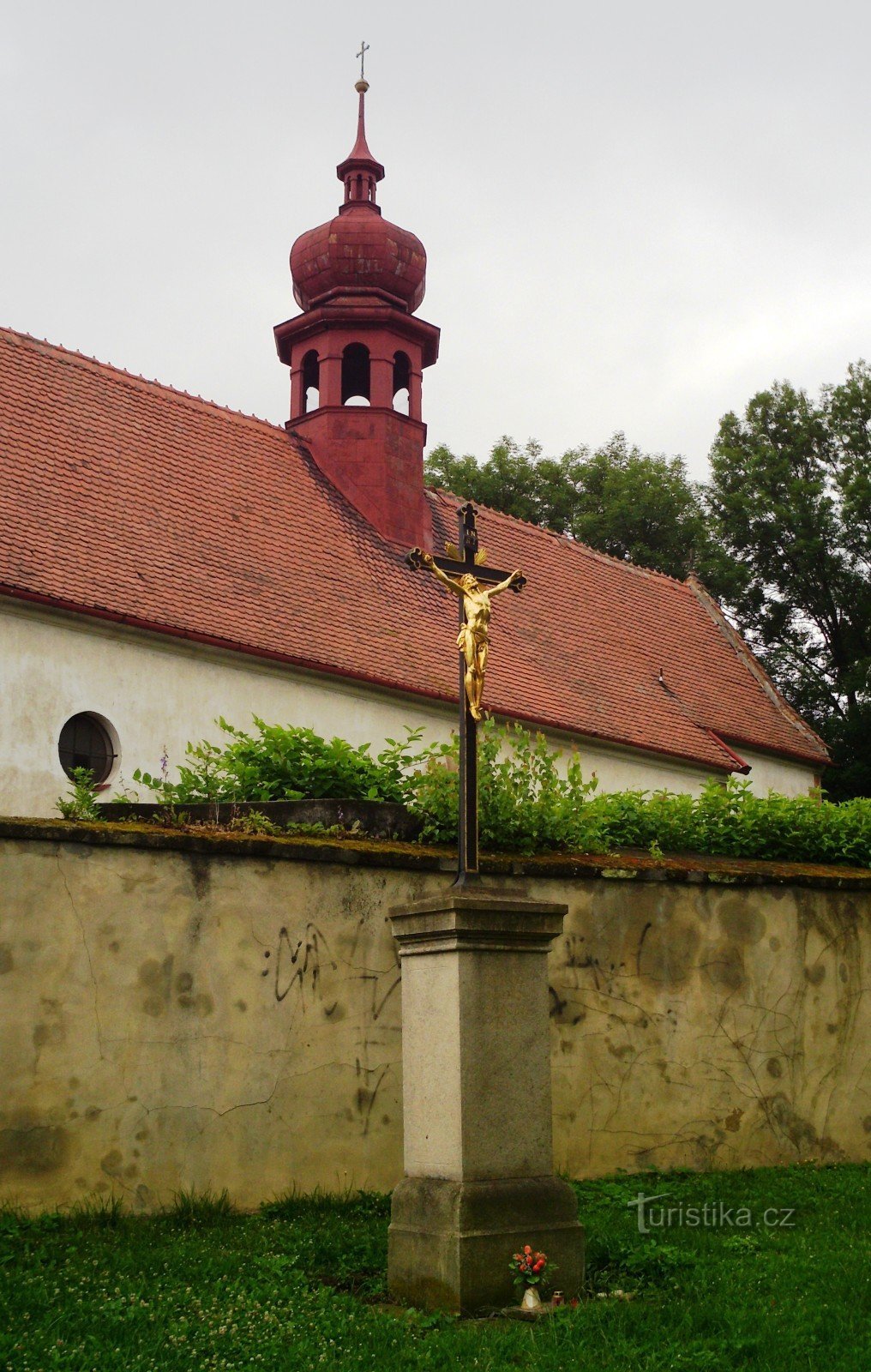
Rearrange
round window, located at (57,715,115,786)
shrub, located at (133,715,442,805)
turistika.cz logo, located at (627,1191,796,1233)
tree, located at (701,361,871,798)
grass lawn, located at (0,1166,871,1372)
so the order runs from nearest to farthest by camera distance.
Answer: grass lawn, located at (0,1166,871,1372)
turistika.cz logo, located at (627,1191,796,1233)
shrub, located at (133,715,442,805)
round window, located at (57,715,115,786)
tree, located at (701,361,871,798)

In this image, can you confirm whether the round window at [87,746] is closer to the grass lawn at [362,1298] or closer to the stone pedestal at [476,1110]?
the grass lawn at [362,1298]

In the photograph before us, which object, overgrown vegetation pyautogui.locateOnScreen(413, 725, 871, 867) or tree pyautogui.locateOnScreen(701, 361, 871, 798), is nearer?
overgrown vegetation pyautogui.locateOnScreen(413, 725, 871, 867)

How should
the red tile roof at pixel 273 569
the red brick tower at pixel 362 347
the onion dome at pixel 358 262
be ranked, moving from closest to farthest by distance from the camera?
the red tile roof at pixel 273 569 → the red brick tower at pixel 362 347 → the onion dome at pixel 358 262

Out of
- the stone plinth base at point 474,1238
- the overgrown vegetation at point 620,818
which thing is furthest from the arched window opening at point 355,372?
the stone plinth base at point 474,1238

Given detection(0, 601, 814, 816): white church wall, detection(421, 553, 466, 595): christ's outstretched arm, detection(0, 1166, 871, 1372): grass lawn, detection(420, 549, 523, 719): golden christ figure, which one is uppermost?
detection(0, 601, 814, 816): white church wall

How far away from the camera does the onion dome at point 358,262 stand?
22.7 metres

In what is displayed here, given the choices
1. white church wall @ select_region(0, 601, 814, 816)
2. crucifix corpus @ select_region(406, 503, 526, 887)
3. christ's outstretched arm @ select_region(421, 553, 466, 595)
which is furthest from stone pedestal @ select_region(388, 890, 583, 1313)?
white church wall @ select_region(0, 601, 814, 816)

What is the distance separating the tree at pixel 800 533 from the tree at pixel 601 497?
175cm

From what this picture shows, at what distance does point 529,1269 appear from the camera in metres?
5.95

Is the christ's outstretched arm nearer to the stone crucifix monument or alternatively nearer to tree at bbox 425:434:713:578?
the stone crucifix monument

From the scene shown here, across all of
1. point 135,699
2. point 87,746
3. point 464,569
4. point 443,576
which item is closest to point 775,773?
point 135,699

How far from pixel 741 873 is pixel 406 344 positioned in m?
15.1

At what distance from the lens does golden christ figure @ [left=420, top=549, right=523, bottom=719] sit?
6.76 meters

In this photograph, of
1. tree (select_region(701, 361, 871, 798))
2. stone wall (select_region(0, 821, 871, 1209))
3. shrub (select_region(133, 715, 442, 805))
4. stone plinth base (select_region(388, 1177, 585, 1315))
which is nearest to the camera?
stone plinth base (select_region(388, 1177, 585, 1315))
